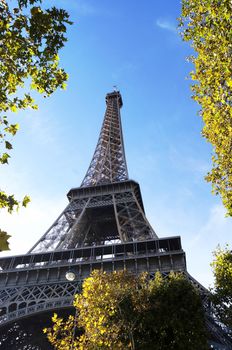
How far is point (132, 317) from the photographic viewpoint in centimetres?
1359

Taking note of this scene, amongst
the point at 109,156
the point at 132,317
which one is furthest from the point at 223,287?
the point at 109,156

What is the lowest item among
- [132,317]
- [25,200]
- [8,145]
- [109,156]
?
[132,317]

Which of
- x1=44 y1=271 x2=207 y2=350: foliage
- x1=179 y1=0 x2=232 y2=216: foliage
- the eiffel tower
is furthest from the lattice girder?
x1=179 y1=0 x2=232 y2=216: foliage

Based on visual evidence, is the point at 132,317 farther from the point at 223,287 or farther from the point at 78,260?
the point at 78,260

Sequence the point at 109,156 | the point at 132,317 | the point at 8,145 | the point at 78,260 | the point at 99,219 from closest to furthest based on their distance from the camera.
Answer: the point at 8,145 < the point at 132,317 < the point at 78,260 < the point at 99,219 < the point at 109,156

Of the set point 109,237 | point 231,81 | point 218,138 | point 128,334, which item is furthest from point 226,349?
point 109,237

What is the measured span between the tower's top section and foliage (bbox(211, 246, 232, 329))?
81.2 ft

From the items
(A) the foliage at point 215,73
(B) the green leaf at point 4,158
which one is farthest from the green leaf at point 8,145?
(A) the foliage at point 215,73

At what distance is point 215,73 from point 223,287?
52.4 ft

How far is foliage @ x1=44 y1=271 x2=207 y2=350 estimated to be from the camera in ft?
40.6

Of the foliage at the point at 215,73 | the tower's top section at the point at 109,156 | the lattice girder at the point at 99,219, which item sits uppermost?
the tower's top section at the point at 109,156

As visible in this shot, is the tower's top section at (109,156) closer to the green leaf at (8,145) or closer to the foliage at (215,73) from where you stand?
the foliage at (215,73)

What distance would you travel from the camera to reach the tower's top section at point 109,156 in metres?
46.8

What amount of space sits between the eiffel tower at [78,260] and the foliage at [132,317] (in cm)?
557
